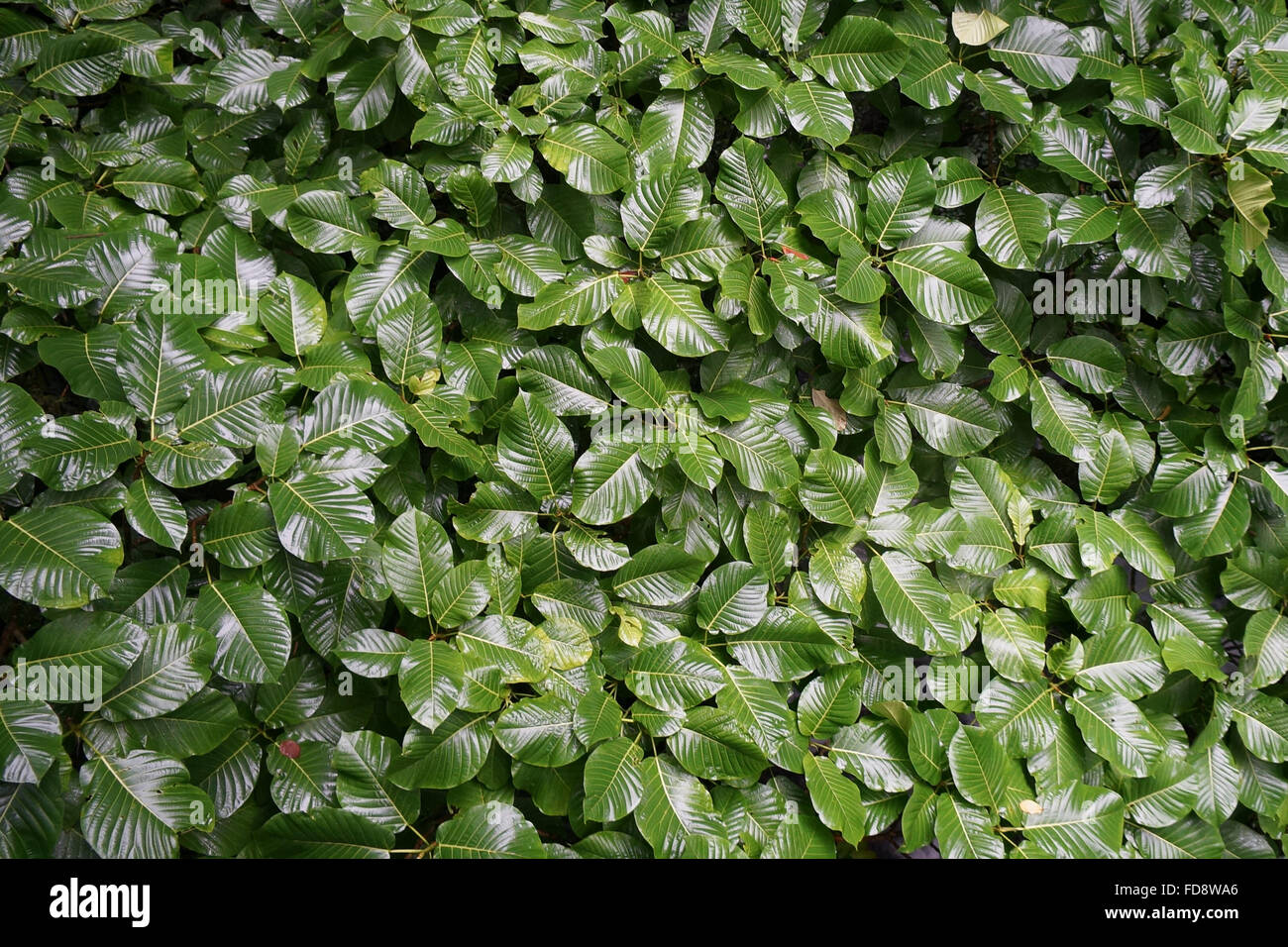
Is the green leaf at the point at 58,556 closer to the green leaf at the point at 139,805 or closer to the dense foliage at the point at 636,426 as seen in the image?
the dense foliage at the point at 636,426

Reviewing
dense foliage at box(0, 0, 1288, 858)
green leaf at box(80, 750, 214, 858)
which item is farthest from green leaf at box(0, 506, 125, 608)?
green leaf at box(80, 750, 214, 858)

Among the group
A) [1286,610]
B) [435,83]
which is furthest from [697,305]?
[1286,610]

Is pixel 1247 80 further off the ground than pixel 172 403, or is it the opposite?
pixel 1247 80

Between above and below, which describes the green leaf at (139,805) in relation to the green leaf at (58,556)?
below

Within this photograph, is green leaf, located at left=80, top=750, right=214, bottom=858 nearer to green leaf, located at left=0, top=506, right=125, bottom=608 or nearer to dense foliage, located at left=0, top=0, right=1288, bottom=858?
dense foliage, located at left=0, top=0, right=1288, bottom=858

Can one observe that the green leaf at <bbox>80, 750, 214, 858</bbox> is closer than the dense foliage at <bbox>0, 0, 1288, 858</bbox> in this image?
Yes

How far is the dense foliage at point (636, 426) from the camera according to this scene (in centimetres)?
134

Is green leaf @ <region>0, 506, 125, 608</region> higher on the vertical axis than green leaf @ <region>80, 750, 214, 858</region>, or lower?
higher

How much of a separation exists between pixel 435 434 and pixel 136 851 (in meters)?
0.74

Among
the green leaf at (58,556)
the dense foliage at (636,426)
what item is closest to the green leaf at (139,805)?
the dense foliage at (636,426)

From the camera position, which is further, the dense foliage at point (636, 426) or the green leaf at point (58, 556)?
the dense foliage at point (636, 426)

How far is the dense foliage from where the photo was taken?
4.39 feet
